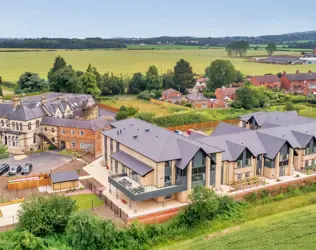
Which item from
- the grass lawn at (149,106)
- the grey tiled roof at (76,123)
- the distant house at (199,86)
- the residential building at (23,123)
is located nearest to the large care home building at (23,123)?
the residential building at (23,123)

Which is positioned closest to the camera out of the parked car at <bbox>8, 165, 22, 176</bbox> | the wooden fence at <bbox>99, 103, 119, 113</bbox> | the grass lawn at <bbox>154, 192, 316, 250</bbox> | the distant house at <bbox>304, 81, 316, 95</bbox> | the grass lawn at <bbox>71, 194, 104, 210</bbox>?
the grass lawn at <bbox>154, 192, 316, 250</bbox>

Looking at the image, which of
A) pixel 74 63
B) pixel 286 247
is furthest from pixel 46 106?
pixel 74 63

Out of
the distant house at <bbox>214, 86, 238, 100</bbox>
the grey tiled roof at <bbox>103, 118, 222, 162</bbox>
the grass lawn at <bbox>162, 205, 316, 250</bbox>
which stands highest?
the grey tiled roof at <bbox>103, 118, 222, 162</bbox>

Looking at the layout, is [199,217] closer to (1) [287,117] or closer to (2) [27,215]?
(2) [27,215]

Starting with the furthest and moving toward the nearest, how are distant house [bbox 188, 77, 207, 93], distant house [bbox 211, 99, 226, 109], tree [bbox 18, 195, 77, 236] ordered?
distant house [bbox 188, 77, 207, 93], distant house [bbox 211, 99, 226, 109], tree [bbox 18, 195, 77, 236]

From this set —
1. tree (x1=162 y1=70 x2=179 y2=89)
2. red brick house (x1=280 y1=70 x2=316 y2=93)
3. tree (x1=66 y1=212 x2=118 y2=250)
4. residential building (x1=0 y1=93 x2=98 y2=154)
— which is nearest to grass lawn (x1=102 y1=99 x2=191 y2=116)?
tree (x1=162 y1=70 x2=179 y2=89)

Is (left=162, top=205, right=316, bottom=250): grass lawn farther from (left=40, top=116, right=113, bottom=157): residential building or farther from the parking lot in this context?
(left=40, top=116, right=113, bottom=157): residential building

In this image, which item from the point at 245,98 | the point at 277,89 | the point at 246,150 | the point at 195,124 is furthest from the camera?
the point at 277,89

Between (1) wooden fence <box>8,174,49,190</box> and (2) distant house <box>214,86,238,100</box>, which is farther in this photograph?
(2) distant house <box>214,86,238,100</box>
